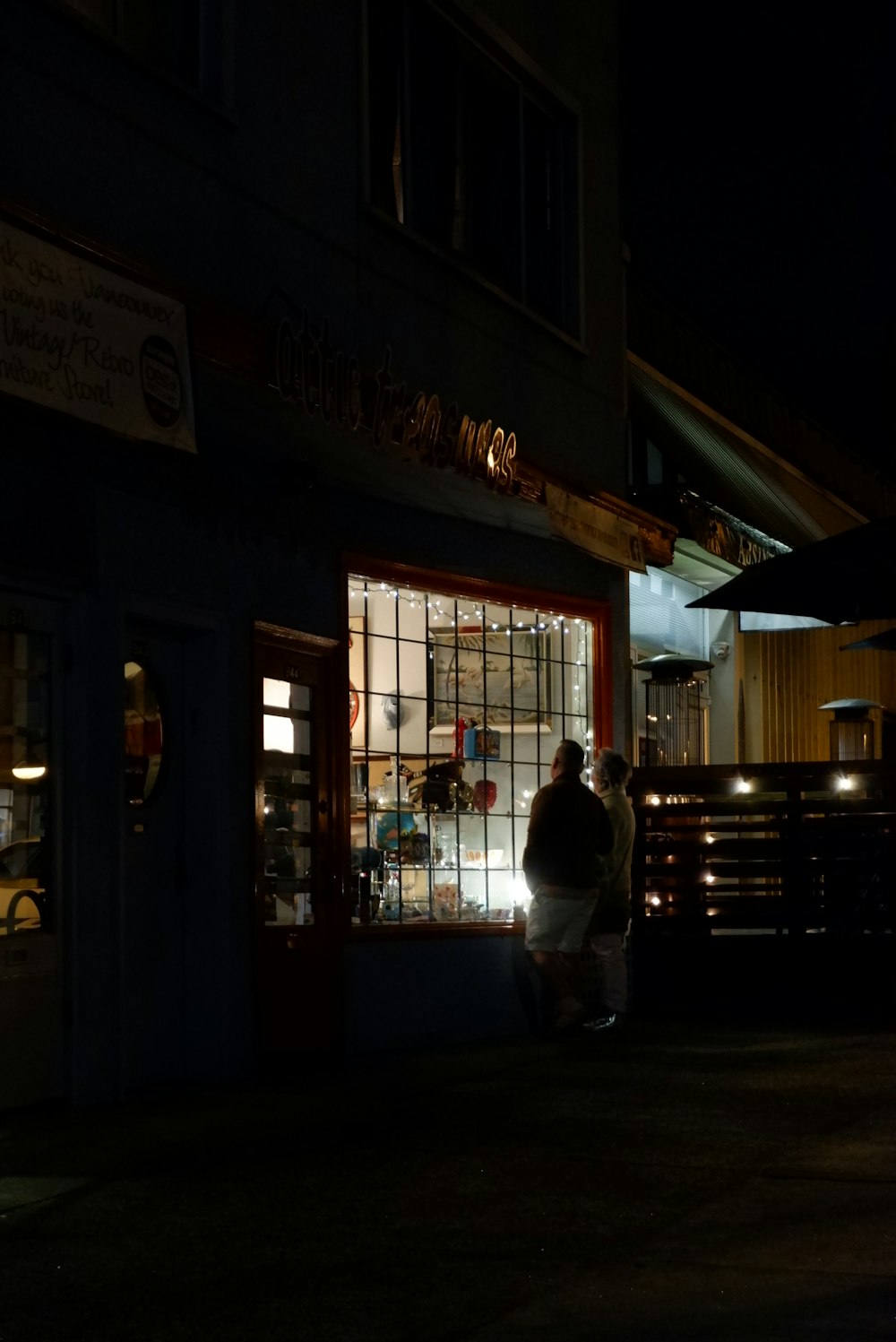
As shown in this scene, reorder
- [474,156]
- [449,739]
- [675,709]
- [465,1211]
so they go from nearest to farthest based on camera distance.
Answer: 1. [465,1211]
2. [449,739]
3. [474,156]
4. [675,709]

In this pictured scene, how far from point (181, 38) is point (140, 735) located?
3381mm

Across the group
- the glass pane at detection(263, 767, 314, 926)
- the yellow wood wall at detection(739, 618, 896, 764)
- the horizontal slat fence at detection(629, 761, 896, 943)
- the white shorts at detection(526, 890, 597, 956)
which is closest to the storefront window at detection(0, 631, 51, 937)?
the glass pane at detection(263, 767, 314, 926)

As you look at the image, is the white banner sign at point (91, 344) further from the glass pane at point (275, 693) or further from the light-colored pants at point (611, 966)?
the light-colored pants at point (611, 966)

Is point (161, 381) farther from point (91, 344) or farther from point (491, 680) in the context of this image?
point (491, 680)

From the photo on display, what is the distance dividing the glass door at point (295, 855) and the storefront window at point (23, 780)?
1616 mm

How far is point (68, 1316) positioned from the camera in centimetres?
496

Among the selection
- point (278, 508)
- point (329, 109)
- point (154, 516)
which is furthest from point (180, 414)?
point (329, 109)

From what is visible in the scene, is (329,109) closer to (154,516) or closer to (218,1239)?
(154,516)

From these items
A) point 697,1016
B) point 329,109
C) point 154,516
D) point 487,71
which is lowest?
point 697,1016

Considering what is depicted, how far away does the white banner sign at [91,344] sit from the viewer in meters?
7.26

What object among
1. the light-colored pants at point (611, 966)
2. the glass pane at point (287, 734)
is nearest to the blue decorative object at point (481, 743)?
the light-colored pants at point (611, 966)

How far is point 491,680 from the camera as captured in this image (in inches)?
490

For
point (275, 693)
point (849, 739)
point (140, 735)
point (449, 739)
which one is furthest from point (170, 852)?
point (849, 739)

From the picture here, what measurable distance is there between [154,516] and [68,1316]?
479 cm
